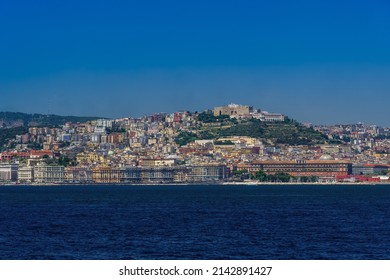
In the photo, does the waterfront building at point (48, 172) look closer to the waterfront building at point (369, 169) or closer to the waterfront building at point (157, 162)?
the waterfront building at point (157, 162)

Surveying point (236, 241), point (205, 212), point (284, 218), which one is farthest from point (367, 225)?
point (205, 212)

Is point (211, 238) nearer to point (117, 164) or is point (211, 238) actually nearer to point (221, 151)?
point (117, 164)

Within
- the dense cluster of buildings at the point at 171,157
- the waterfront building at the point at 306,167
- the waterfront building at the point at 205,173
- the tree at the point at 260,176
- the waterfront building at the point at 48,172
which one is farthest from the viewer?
the waterfront building at the point at 48,172

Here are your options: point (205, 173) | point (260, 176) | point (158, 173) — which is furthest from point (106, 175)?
point (260, 176)

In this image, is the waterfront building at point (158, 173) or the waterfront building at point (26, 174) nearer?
the waterfront building at point (158, 173)

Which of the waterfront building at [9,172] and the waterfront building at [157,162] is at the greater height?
the waterfront building at [157,162]

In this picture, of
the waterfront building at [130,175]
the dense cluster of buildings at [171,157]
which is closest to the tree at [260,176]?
the dense cluster of buildings at [171,157]

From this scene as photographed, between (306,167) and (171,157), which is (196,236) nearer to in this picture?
(306,167)

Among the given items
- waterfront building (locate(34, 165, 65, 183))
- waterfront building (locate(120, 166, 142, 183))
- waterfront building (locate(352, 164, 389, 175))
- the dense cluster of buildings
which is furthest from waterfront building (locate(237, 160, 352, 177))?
waterfront building (locate(34, 165, 65, 183))
